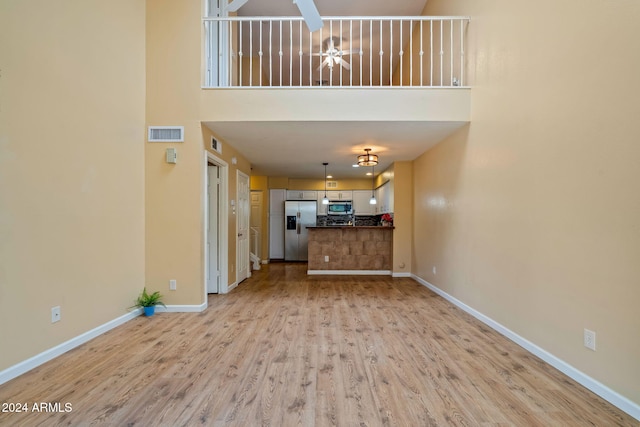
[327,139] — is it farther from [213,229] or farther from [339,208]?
[339,208]

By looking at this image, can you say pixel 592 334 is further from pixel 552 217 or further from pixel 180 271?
pixel 180 271

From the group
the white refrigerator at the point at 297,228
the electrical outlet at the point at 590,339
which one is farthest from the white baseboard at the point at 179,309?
the white refrigerator at the point at 297,228

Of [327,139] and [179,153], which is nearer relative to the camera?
[179,153]

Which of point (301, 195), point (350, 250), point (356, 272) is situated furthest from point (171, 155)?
point (301, 195)

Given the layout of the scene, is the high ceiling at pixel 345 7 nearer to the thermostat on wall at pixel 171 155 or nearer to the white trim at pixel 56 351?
the thermostat on wall at pixel 171 155

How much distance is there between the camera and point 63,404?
1.79 metres

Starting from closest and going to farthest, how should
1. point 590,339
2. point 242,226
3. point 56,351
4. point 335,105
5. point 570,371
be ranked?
point 590,339 < point 570,371 < point 56,351 < point 335,105 < point 242,226

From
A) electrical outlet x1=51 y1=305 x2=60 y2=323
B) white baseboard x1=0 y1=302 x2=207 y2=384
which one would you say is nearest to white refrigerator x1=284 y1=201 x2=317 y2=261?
white baseboard x1=0 y1=302 x2=207 y2=384

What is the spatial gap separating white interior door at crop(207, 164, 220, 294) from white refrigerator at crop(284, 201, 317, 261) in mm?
3925

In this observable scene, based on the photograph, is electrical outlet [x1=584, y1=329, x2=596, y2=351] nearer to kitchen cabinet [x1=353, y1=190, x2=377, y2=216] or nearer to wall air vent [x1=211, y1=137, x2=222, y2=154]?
wall air vent [x1=211, y1=137, x2=222, y2=154]

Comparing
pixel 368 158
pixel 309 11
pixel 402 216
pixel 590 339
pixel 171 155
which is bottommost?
pixel 590 339

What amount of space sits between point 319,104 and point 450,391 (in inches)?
124

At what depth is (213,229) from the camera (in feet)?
15.0

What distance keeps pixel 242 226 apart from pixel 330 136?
251cm
